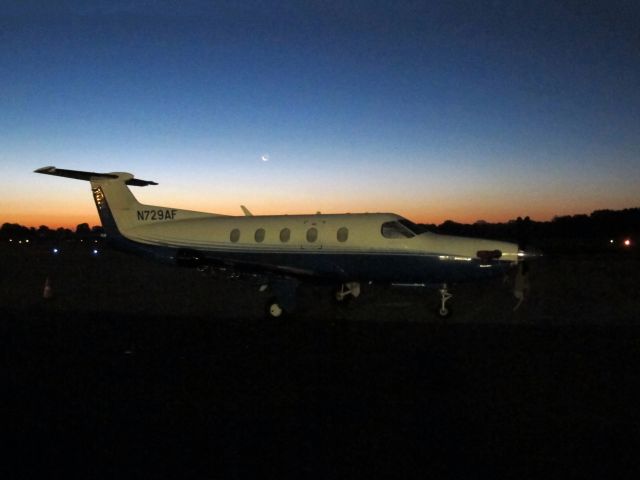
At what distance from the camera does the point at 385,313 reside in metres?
14.9

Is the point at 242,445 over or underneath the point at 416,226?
underneath

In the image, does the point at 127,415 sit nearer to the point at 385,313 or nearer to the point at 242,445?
the point at 242,445

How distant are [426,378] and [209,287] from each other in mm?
15210

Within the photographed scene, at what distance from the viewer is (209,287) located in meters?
22.2

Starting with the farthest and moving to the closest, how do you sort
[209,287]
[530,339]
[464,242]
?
[209,287] < [464,242] < [530,339]

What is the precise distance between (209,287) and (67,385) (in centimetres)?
1453

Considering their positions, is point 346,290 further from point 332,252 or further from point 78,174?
point 78,174

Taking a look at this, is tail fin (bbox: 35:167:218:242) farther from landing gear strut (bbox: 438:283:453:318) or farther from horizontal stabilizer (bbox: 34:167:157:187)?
landing gear strut (bbox: 438:283:453:318)

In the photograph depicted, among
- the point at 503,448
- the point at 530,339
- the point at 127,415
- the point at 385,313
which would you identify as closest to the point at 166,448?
the point at 127,415

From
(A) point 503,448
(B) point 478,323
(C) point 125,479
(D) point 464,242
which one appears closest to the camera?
(C) point 125,479

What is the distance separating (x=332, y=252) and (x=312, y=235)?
2.40 ft

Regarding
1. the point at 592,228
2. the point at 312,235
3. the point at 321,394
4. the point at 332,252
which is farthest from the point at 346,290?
the point at 592,228

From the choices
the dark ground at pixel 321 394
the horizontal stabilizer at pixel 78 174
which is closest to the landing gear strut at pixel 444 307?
the dark ground at pixel 321 394

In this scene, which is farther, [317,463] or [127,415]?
[127,415]
